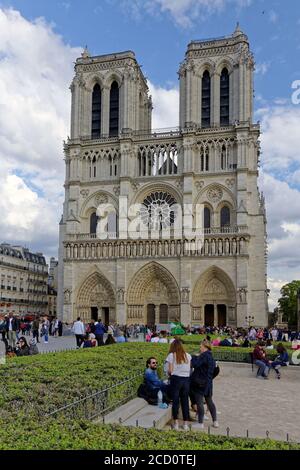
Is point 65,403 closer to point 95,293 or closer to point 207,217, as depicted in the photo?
point 207,217

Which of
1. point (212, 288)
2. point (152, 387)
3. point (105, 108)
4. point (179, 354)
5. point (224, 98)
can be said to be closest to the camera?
point (179, 354)

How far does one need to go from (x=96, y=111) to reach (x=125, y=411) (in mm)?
43140

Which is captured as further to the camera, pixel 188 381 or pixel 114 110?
pixel 114 110

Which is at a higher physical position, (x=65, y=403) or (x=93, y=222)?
(x=93, y=222)

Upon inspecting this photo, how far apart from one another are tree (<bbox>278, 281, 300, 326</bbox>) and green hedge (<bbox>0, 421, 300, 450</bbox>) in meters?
60.6

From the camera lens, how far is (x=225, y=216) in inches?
1732

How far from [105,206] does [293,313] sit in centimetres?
3224

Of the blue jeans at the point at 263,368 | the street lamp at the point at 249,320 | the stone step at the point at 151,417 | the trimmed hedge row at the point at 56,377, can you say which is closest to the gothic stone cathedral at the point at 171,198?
the street lamp at the point at 249,320

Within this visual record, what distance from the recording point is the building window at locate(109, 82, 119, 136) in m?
48.3

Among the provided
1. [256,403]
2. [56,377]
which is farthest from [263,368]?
[56,377]

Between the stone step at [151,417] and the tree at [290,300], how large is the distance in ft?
188

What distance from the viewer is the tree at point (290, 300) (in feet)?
216
